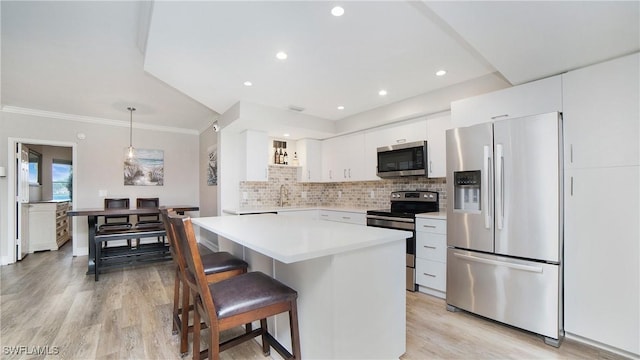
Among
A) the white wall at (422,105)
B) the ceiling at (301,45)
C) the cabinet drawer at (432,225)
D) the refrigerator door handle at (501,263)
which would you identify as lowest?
the refrigerator door handle at (501,263)

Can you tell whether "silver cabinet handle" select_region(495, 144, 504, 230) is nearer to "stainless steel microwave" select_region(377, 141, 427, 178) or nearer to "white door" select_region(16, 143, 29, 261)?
"stainless steel microwave" select_region(377, 141, 427, 178)

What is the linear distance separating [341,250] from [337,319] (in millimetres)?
380

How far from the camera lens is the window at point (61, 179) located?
7031mm

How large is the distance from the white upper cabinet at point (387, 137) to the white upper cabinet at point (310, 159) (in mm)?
1018

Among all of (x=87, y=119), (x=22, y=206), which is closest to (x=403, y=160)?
(x=87, y=119)

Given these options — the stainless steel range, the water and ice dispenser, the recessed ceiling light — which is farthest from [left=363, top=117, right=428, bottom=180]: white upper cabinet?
the recessed ceiling light

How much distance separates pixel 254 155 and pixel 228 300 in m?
3.04

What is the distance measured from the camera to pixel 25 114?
181 inches

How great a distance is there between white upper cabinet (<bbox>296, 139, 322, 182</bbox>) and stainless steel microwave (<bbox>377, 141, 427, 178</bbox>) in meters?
1.32

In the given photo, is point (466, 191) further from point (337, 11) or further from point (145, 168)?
point (145, 168)

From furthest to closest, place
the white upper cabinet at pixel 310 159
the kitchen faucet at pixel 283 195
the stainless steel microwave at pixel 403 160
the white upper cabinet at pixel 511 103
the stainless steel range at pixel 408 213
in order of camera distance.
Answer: the kitchen faucet at pixel 283 195, the white upper cabinet at pixel 310 159, the stainless steel microwave at pixel 403 160, the stainless steel range at pixel 408 213, the white upper cabinet at pixel 511 103

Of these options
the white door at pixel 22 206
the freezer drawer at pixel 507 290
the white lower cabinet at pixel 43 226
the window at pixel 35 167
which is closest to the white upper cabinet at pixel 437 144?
the freezer drawer at pixel 507 290

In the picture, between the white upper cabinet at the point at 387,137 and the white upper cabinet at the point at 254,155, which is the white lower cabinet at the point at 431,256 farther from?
the white upper cabinet at the point at 254,155

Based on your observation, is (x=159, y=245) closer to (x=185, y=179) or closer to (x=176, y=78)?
(x=185, y=179)
